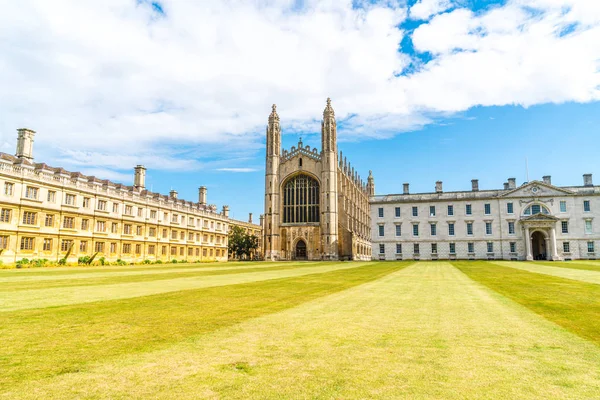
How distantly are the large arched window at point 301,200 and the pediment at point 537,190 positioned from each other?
30.8 m

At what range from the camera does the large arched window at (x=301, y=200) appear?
6825cm

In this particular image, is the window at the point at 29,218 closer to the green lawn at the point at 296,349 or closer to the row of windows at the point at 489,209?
the green lawn at the point at 296,349

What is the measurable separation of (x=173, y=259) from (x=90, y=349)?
52.8 metres

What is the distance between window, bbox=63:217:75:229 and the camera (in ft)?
129

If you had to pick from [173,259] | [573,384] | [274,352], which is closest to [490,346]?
[573,384]

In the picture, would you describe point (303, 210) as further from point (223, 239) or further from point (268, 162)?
point (223, 239)

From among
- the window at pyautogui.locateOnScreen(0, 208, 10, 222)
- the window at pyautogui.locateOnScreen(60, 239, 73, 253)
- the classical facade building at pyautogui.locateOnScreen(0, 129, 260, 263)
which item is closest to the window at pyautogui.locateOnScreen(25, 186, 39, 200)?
the classical facade building at pyautogui.locateOnScreen(0, 129, 260, 263)

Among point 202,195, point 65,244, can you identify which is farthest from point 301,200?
point 65,244

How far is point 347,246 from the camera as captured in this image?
6744 centimetres

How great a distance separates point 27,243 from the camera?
35375 mm

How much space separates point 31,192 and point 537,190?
2538 inches

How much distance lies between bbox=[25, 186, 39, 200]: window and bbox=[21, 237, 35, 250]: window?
3790mm

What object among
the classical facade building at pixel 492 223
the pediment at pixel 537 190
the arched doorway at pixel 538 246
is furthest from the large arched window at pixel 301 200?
the arched doorway at pixel 538 246

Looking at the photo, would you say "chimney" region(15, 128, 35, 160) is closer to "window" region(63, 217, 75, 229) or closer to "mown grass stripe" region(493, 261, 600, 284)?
"window" region(63, 217, 75, 229)
